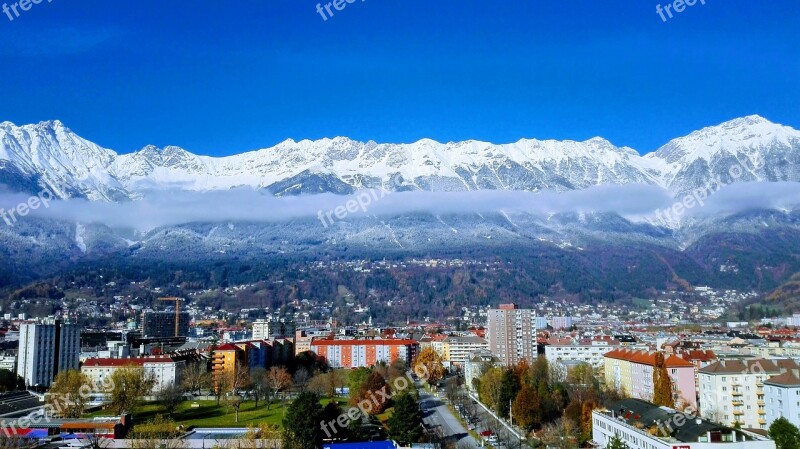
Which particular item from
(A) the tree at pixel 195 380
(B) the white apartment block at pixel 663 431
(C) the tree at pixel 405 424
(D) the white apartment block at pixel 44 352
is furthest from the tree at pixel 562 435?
(D) the white apartment block at pixel 44 352

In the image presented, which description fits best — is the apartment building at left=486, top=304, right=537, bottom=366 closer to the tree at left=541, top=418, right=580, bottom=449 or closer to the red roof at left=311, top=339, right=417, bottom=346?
the red roof at left=311, top=339, right=417, bottom=346

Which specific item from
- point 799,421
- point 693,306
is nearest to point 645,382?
point 799,421

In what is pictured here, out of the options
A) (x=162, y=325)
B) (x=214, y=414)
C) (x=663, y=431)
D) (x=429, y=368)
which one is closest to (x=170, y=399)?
(x=214, y=414)

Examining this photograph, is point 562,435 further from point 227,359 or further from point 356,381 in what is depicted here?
point 227,359

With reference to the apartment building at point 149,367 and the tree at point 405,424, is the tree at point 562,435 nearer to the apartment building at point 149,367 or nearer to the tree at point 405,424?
the tree at point 405,424

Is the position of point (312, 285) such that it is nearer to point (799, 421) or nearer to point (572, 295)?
point (572, 295)

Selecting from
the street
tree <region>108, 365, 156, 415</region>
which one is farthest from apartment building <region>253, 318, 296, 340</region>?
tree <region>108, 365, 156, 415</region>

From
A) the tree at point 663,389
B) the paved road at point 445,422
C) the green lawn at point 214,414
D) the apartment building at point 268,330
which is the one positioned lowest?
the paved road at point 445,422
